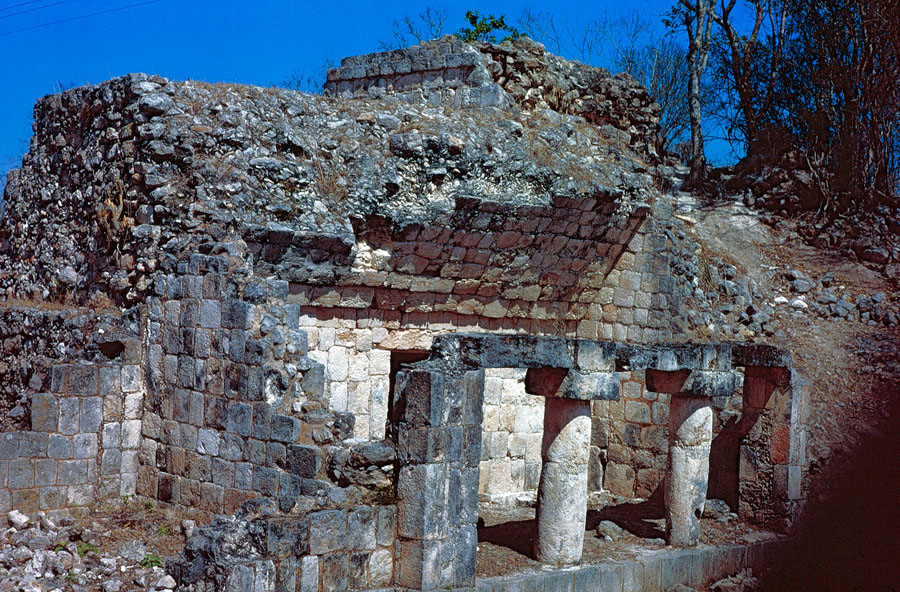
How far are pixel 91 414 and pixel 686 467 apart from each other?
649 cm

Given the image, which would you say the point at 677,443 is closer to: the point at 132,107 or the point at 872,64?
the point at 132,107

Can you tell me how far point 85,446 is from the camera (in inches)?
411

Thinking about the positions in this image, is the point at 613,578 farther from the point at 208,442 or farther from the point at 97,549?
the point at 97,549

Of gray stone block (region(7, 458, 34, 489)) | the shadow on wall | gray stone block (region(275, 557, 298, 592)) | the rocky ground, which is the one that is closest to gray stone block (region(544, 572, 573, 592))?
gray stone block (region(275, 557, 298, 592))

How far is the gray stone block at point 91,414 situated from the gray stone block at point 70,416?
0.05m

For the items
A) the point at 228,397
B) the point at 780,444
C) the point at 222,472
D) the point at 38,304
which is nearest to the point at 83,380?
the point at 228,397

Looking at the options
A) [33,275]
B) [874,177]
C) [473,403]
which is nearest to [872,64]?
[874,177]

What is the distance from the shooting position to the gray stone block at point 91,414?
10.4m

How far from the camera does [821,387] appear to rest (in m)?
14.6

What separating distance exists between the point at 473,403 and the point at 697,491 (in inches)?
143

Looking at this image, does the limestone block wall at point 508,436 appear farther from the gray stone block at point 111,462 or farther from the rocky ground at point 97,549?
the gray stone block at point 111,462

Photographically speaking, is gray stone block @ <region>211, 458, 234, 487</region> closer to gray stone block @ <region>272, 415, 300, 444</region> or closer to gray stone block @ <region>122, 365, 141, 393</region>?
gray stone block @ <region>272, 415, 300, 444</region>

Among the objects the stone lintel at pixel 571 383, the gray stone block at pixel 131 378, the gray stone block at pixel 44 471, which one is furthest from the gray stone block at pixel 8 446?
the stone lintel at pixel 571 383

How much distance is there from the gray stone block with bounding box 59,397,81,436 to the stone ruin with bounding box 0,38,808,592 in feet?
0.07
